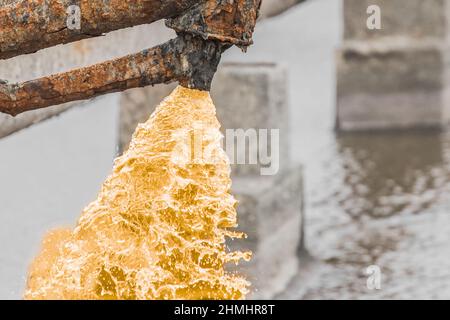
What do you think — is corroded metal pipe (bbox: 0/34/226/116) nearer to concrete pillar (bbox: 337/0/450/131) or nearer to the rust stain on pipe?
the rust stain on pipe

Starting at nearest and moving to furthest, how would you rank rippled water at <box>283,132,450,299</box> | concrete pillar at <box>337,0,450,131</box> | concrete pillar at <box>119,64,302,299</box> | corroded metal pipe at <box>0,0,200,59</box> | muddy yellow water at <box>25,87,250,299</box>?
1. corroded metal pipe at <box>0,0,200,59</box>
2. muddy yellow water at <box>25,87,250,299</box>
3. concrete pillar at <box>119,64,302,299</box>
4. rippled water at <box>283,132,450,299</box>
5. concrete pillar at <box>337,0,450,131</box>

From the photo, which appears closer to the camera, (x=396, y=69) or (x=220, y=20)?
(x=220, y=20)

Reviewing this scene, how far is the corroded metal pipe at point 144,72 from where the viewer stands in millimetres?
2781

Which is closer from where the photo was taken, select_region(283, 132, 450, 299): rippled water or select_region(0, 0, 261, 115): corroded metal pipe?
select_region(0, 0, 261, 115): corroded metal pipe

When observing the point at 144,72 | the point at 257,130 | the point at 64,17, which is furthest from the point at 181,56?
the point at 257,130

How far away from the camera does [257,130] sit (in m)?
5.66

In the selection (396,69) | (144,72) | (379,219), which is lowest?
(379,219)

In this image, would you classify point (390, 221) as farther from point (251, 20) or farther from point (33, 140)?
point (251, 20)

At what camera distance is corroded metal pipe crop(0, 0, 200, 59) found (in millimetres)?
2715

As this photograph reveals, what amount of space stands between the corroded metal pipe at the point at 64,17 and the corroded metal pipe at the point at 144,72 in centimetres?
8

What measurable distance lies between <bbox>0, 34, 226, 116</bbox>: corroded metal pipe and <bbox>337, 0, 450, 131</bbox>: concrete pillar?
6889mm

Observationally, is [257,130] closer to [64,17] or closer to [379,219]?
[379,219]

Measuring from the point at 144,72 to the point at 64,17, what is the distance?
8.5 inches

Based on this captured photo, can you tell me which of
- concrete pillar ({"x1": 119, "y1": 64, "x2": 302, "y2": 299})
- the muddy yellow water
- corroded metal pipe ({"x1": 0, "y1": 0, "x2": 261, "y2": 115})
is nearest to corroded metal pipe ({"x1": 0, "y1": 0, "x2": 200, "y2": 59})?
corroded metal pipe ({"x1": 0, "y1": 0, "x2": 261, "y2": 115})
